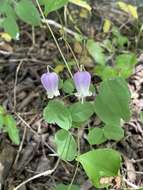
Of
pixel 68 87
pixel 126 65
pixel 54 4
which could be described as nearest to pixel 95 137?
pixel 68 87

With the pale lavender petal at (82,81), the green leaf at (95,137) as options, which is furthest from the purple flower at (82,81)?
the green leaf at (95,137)

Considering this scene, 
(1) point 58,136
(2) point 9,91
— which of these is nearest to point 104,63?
(2) point 9,91

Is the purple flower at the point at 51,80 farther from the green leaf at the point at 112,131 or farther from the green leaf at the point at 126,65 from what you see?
the green leaf at the point at 126,65

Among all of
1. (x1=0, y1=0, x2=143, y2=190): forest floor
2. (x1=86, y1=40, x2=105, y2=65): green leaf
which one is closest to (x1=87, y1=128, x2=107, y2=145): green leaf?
(x1=0, y1=0, x2=143, y2=190): forest floor

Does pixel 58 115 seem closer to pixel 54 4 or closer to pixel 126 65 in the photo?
pixel 54 4

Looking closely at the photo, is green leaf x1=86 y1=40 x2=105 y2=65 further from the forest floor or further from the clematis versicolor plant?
the clematis versicolor plant
